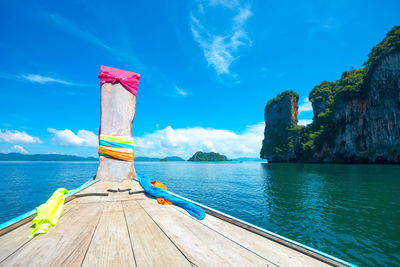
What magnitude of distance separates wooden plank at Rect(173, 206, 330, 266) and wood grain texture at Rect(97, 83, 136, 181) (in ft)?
9.54

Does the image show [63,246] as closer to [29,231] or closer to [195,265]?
[29,231]

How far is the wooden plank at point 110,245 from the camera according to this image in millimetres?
1420

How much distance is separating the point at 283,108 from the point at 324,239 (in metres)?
97.7

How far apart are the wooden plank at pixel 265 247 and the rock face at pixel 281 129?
88.6m

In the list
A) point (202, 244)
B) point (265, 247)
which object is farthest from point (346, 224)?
point (202, 244)

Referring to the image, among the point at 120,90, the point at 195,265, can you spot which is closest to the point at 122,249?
the point at 195,265

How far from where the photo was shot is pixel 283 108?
303ft

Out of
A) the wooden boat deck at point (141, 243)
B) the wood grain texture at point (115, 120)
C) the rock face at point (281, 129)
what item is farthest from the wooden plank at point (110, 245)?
the rock face at point (281, 129)

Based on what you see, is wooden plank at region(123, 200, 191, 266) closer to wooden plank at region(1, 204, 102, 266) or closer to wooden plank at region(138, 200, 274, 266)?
wooden plank at region(138, 200, 274, 266)

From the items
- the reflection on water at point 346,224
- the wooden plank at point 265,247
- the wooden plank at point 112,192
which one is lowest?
the reflection on water at point 346,224

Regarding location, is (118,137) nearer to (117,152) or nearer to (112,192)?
(117,152)

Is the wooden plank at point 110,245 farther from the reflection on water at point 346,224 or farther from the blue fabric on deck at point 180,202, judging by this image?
the reflection on water at point 346,224

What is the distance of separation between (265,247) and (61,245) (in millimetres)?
2019

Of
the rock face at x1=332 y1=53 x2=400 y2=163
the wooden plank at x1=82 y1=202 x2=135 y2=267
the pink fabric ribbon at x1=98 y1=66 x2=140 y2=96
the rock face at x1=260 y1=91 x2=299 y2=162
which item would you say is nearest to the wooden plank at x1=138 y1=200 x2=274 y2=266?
the wooden plank at x1=82 y1=202 x2=135 y2=267
